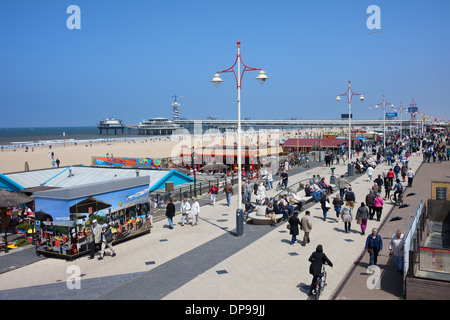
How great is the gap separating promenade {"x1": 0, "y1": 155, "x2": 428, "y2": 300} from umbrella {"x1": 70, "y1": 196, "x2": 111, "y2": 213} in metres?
1.56

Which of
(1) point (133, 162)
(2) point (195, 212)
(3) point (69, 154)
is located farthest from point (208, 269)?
(3) point (69, 154)

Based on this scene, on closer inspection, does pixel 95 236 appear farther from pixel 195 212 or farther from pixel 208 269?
pixel 195 212

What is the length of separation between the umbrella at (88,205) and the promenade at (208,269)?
61.5 inches

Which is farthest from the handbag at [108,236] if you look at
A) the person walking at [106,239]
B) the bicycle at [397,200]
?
the bicycle at [397,200]

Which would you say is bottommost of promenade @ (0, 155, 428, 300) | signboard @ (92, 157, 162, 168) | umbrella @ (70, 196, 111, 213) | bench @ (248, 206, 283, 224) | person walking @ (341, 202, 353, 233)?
promenade @ (0, 155, 428, 300)

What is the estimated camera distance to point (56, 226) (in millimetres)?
11562

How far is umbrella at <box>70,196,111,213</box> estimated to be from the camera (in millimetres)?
11547

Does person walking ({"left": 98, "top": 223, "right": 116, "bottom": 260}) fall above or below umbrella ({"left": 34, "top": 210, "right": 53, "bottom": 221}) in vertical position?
below

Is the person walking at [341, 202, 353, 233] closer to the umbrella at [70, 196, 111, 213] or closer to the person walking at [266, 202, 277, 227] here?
the person walking at [266, 202, 277, 227]

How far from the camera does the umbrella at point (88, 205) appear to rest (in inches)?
455

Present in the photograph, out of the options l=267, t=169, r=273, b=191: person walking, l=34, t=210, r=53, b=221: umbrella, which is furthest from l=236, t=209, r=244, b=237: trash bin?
l=267, t=169, r=273, b=191: person walking

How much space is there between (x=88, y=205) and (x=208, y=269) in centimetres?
449
